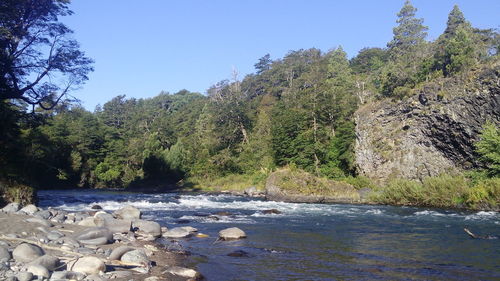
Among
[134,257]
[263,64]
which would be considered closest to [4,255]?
[134,257]

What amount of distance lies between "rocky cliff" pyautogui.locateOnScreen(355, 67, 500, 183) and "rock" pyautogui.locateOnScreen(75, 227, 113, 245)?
28.7m

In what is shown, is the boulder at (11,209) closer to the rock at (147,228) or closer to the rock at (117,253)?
the rock at (147,228)

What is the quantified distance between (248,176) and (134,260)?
4355 centimetres

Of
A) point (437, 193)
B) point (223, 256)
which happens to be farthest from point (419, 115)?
point (223, 256)

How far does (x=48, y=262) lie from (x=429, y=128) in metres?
32.8

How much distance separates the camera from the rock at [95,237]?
Answer: 11.6m

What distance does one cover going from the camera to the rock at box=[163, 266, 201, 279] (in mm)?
9428

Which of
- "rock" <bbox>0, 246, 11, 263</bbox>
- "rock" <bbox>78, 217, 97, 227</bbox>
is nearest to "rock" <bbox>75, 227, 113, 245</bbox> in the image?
"rock" <bbox>0, 246, 11, 263</bbox>

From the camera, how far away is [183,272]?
952 centimetres

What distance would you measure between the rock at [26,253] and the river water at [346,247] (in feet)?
12.8

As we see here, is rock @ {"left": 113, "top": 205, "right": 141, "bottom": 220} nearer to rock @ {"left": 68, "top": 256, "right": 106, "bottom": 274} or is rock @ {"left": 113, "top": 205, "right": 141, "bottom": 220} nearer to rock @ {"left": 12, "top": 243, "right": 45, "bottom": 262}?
rock @ {"left": 12, "top": 243, "right": 45, "bottom": 262}

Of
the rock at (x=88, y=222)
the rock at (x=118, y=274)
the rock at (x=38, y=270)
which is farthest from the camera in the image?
the rock at (x=88, y=222)

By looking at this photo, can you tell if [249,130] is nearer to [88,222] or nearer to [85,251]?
[88,222]

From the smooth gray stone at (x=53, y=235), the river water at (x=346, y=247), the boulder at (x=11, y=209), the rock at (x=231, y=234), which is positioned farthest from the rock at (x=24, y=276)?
the boulder at (x=11, y=209)
